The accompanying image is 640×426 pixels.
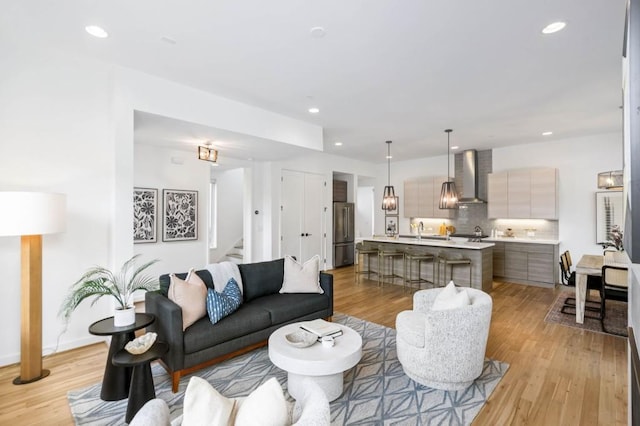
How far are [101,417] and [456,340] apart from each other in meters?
2.74

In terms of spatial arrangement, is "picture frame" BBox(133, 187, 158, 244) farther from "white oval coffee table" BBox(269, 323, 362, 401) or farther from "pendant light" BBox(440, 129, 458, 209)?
"pendant light" BBox(440, 129, 458, 209)

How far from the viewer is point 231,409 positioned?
1.21 metres

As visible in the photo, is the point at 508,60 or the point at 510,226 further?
the point at 510,226

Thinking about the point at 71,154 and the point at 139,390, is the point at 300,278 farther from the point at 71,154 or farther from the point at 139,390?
the point at 71,154

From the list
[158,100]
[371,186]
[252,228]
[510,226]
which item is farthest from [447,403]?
→ [371,186]

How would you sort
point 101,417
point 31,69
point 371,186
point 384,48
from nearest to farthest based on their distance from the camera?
point 101,417 < point 384,48 < point 31,69 < point 371,186

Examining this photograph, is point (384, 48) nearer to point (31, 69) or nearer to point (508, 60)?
point (508, 60)

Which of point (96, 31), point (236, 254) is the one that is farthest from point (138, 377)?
point (236, 254)

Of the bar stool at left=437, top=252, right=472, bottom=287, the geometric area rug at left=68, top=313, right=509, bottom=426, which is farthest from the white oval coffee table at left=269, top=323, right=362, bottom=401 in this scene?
the bar stool at left=437, top=252, right=472, bottom=287

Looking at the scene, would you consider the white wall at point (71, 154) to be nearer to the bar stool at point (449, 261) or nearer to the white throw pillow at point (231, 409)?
the white throw pillow at point (231, 409)

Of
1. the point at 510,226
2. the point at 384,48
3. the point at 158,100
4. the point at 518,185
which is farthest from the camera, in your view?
the point at 510,226

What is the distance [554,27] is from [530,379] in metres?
3.01

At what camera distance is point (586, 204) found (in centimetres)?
633

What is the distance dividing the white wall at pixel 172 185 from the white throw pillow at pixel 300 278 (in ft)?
8.58
